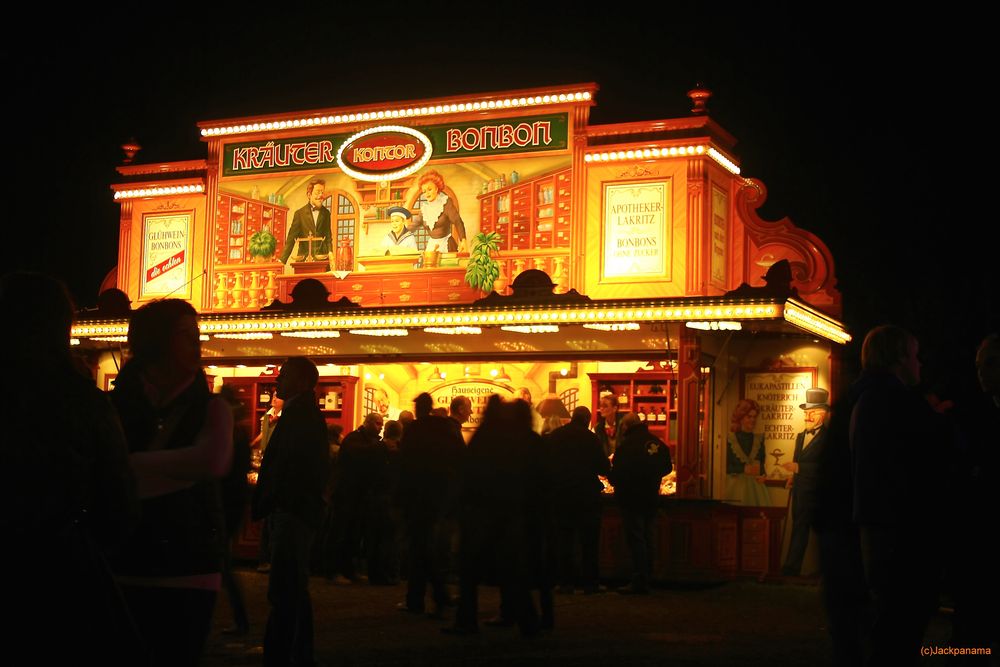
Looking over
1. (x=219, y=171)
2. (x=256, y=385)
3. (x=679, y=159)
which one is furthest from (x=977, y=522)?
(x=219, y=171)

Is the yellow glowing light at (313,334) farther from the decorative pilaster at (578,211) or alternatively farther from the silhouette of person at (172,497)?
the silhouette of person at (172,497)

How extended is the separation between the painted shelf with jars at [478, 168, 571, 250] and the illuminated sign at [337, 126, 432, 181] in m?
1.25

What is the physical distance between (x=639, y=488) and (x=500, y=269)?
6.14 m

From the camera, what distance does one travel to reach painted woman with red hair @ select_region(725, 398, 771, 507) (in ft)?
58.6

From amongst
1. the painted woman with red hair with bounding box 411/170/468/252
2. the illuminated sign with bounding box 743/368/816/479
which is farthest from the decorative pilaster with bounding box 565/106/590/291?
the illuminated sign with bounding box 743/368/816/479

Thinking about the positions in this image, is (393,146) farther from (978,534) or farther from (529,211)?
(978,534)

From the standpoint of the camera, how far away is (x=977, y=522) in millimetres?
6441

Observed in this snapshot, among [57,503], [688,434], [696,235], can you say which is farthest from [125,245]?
[57,503]

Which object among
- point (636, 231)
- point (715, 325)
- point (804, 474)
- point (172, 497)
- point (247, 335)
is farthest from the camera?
point (247, 335)

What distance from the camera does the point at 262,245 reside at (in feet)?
69.7

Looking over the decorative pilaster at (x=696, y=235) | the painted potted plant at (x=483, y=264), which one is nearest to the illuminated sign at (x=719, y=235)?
the decorative pilaster at (x=696, y=235)

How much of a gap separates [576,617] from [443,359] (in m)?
8.33

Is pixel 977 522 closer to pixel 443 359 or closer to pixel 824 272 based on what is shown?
pixel 824 272

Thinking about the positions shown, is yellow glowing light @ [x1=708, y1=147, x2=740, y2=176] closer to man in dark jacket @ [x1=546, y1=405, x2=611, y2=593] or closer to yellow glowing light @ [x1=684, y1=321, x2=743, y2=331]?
yellow glowing light @ [x1=684, y1=321, x2=743, y2=331]
